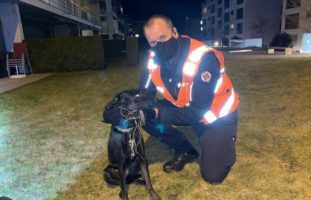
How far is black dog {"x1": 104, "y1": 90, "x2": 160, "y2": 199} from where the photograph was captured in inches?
101

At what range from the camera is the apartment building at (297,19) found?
33.8 metres

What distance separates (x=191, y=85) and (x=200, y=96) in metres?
0.16

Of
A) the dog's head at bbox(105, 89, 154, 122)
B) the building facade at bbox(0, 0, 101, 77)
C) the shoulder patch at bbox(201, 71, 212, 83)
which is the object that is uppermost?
the building facade at bbox(0, 0, 101, 77)

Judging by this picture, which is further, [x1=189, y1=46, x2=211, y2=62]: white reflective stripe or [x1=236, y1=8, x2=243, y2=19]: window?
[x1=236, y1=8, x2=243, y2=19]: window

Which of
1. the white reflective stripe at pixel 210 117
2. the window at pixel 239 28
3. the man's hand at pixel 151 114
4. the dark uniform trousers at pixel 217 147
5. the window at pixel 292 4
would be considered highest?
the window at pixel 292 4

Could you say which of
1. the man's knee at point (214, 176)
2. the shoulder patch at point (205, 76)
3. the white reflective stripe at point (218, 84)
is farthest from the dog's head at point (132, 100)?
the man's knee at point (214, 176)

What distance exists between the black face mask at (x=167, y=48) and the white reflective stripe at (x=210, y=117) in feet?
2.55

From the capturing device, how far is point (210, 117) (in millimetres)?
3062

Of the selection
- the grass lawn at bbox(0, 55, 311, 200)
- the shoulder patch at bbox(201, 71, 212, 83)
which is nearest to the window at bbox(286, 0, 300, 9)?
the grass lawn at bbox(0, 55, 311, 200)

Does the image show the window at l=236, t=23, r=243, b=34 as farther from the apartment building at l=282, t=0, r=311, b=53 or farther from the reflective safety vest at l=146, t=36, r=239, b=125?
the reflective safety vest at l=146, t=36, r=239, b=125

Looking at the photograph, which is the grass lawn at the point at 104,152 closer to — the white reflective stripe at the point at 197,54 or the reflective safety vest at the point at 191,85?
the reflective safety vest at the point at 191,85

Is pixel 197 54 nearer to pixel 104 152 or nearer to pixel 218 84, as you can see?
pixel 218 84

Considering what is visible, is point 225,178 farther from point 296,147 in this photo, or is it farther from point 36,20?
point 36,20

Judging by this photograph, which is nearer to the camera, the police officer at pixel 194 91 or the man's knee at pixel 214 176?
the police officer at pixel 194 91
